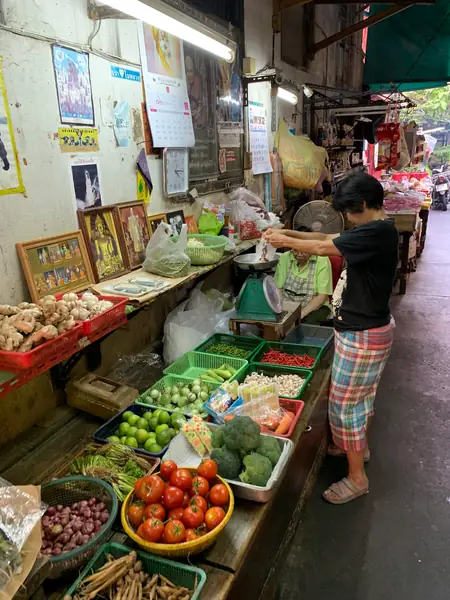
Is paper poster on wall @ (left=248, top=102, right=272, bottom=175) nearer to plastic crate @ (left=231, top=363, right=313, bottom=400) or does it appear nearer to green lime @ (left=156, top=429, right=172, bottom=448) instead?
plastic crate @ (left=231, top=363, right=313, bottom=400)

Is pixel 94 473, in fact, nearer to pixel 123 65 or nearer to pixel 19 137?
pixel 19 137

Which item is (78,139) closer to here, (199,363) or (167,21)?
(167,21)

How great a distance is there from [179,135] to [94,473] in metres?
2.58

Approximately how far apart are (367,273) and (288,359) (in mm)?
1093

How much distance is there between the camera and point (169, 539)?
1840 mm

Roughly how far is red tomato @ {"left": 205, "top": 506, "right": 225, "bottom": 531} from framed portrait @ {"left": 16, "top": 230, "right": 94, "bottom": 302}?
136 centimetres

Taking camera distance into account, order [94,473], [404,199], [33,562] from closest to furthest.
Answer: [33,562]
[94,473]
[404,199]

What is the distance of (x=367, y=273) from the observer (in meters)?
2.72

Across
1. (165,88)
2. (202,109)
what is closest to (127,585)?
(165,88)

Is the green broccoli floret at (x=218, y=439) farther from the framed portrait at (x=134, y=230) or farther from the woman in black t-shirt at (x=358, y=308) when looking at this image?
the framed portrait at (x=134, y=230)

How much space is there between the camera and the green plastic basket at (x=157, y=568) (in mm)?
1749

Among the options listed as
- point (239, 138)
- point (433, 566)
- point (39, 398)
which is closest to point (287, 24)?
point (239, 138)

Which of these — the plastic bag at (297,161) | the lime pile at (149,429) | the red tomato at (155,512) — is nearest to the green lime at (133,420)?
the lime pile at (149,429)

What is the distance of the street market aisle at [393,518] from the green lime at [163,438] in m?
1.05
